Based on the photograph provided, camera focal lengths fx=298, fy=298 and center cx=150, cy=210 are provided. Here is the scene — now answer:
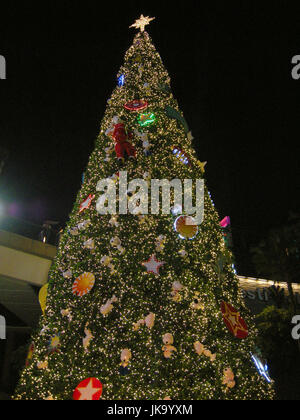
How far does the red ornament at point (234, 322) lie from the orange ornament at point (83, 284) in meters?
1.93

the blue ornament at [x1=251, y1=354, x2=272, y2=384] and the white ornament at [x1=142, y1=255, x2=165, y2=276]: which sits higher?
the white ornament at [x1=142, y1=255, x2=165, y2=276]

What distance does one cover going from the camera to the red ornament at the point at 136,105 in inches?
223

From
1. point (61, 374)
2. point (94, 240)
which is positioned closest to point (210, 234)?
point (94, 240)

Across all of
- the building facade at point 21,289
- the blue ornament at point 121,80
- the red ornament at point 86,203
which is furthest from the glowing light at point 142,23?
the building facade at point 21,289

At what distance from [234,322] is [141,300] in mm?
1410

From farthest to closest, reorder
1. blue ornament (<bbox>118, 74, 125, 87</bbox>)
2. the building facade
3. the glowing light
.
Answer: the building facade → the glowing light → blue ornament (<bbox>118, 74, 125, 87</bbox>)

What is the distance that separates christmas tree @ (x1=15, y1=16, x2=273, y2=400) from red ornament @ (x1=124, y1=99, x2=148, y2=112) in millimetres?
261

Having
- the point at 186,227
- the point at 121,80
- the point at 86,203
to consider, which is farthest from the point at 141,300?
the point at 121,80

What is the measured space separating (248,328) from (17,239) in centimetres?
700

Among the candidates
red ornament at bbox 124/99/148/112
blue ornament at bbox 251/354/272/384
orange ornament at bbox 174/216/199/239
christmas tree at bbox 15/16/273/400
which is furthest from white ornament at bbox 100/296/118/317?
red ornament at bbox 124/99/148/112

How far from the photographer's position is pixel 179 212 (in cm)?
486

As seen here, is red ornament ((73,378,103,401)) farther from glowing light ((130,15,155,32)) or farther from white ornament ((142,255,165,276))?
glowing light ((130,15,155,32))

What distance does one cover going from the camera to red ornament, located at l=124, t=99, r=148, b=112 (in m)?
5.67
